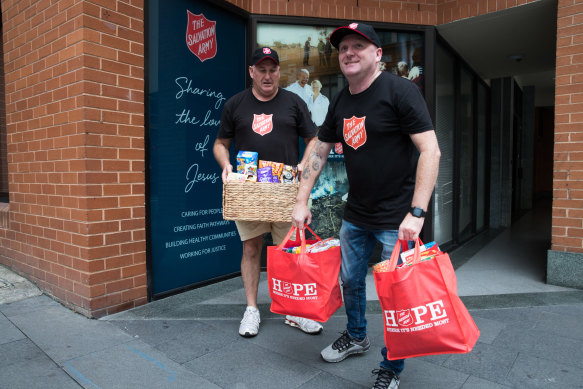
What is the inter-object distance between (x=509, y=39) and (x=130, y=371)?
5.98m

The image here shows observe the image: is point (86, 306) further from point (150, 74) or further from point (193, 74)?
point (193, 74)

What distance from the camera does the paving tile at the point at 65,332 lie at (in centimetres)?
269

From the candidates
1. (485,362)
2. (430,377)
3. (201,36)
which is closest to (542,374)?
(485,362)

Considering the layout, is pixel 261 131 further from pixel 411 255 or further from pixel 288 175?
pixel 411 255

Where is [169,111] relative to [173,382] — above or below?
above

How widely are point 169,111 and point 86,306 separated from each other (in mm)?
1814

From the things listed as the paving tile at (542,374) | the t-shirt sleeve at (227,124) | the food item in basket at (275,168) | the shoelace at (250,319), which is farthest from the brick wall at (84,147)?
the paving tile at (542,374)

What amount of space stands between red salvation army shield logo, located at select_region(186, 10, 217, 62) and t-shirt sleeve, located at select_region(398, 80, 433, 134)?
264 centimetres

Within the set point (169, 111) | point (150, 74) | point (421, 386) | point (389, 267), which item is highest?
point (150, 74)

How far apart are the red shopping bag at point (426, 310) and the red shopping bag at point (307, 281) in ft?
1.61

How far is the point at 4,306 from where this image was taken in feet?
11.0

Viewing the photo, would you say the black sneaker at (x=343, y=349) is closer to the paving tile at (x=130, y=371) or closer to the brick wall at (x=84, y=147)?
the paving tile at (x=130, y=371)

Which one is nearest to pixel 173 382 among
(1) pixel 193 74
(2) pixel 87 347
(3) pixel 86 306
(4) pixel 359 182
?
(2) pixel 87 347

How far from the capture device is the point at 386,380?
2.19 metres
